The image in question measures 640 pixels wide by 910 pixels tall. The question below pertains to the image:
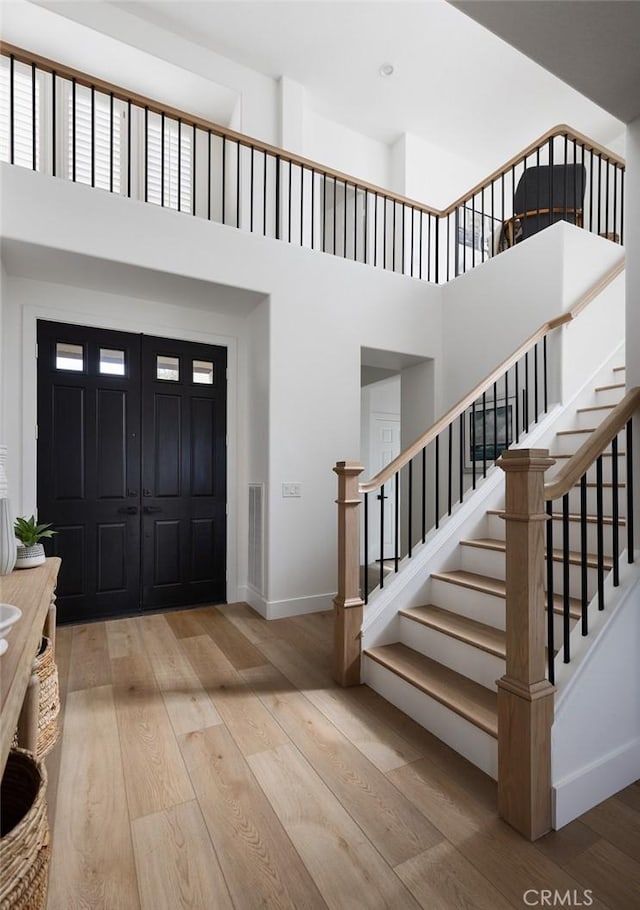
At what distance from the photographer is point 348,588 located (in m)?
2.63

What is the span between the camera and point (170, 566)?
4.00 m

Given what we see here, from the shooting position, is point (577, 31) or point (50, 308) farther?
point (50, 308)

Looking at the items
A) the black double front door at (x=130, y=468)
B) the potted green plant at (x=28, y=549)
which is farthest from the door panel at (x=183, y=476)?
the potted green plant at (x=28, y=549)

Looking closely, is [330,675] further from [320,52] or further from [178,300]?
[320,52]

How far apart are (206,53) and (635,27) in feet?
15.9

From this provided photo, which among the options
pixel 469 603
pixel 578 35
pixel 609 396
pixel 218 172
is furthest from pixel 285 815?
pixel 218 172

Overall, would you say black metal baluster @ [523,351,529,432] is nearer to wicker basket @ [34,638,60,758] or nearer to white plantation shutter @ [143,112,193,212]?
wicker basket @ [34,638,60,758]

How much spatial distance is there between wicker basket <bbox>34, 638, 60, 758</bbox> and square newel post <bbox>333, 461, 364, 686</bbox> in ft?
4.61

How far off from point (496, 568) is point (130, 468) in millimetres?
2895

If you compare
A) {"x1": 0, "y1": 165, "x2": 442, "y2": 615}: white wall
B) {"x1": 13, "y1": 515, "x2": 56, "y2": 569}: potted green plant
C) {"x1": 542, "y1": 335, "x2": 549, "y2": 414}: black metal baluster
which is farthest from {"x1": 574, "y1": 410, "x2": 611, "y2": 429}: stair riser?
{"x1": 13, "y1": 515, "x2": 56, "y2": 569}: potted green plant

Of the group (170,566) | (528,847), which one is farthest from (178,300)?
(528,847)

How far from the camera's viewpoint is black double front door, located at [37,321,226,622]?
3.61 m

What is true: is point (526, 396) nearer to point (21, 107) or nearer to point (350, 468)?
point (350, 468)

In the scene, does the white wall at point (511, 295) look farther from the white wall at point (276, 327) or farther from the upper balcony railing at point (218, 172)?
the upper balcony railing at point (218, 172)
